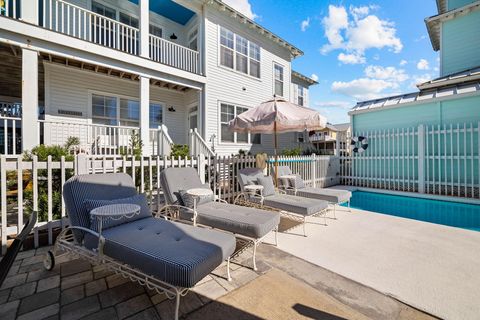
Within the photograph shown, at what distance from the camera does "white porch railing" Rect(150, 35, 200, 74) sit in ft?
28.6

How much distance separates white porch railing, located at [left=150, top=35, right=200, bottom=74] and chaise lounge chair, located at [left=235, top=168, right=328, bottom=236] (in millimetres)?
6105

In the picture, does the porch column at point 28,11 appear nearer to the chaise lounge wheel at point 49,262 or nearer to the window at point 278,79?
the chaise lounge wheel at point 49,262

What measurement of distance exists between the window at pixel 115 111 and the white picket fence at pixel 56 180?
408 centimetres

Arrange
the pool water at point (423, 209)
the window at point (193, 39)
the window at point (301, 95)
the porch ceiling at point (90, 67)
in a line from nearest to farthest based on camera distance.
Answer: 1. the pool water at point (423, 209)
2. the porch ceiling at point (90, 67)
3. the window at point (193, 39)
4. the window at point (301, 95)

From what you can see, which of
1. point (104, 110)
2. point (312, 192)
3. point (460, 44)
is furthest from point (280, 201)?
point (460, 44)

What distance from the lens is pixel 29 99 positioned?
584cm

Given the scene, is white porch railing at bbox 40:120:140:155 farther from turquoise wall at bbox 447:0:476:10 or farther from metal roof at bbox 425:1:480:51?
turquoise wall at bbox 447:0:476:10

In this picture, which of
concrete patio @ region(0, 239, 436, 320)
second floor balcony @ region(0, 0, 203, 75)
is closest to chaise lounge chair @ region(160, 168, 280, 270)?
concrete patio @ region(0, 239, 436, 320)

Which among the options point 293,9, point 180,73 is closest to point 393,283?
point 180,73

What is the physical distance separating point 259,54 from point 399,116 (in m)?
7.21

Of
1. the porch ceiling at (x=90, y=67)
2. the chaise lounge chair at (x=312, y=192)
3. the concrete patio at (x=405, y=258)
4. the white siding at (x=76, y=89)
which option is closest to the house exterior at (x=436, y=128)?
the concrete patio at (x=405, y=258)

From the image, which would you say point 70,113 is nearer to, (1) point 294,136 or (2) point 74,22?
(2) point 74,22

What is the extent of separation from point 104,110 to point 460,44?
16.3m

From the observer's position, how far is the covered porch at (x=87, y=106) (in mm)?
5973
